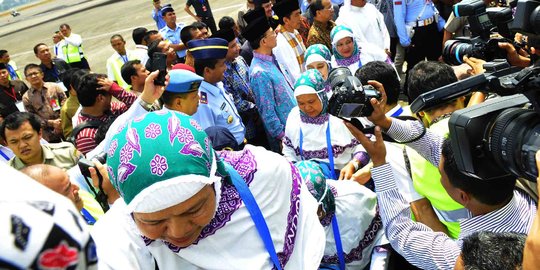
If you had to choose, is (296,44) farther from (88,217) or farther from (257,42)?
(88,217)

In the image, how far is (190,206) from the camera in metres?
1.26

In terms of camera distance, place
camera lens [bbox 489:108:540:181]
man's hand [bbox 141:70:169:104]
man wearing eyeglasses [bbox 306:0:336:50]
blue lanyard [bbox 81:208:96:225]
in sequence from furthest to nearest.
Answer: man wearing eyeglasses [bbox 306:0:336:50]
man's hand [bbox 141:70:169:104]
blue lanyard [bbox 81:208:96:225]
camera lens [bbox 489:108:540:181]

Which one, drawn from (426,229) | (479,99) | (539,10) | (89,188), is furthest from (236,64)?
(539,10)

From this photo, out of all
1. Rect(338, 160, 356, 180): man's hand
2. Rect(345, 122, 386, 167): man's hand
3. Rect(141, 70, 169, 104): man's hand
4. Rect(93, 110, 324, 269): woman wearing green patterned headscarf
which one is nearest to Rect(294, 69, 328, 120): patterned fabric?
Rect(338, 160, 356, 180): man's hand

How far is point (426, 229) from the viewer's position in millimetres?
1828

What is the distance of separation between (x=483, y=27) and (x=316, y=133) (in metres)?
1.31

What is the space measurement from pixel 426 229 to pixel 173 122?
1.13 m

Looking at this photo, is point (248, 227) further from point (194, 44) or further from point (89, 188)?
point (194, 44)

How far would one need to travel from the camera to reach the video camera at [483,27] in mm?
2146

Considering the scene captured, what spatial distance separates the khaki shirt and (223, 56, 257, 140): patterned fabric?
1543 mm

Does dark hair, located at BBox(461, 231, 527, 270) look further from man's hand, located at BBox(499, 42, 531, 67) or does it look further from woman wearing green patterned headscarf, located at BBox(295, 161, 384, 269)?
man's hand, located at BBox(499, 42, 531, 67)

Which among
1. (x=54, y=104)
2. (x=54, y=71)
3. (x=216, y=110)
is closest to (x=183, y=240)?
(x=216, y=110)

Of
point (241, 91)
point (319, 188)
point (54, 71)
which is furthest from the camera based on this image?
point (54, 71)

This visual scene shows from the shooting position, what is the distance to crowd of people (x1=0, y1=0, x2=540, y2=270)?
1207mm
